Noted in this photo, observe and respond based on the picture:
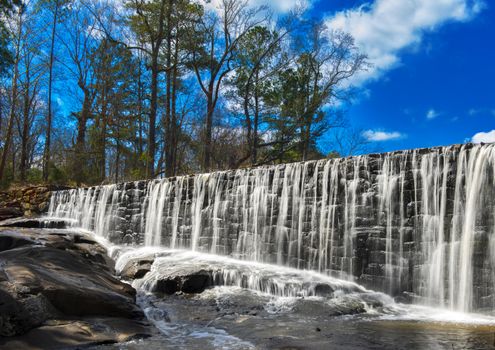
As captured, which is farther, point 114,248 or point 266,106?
point 266,106

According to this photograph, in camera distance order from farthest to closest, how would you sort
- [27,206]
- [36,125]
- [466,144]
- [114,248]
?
[36,125] < [27,206] < [114,248] < [466,144]

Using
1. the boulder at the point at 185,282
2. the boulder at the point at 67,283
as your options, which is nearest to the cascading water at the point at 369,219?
the boulder at the point at 185,282

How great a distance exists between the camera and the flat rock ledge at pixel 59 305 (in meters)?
4.32

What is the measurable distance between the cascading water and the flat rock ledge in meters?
4.47

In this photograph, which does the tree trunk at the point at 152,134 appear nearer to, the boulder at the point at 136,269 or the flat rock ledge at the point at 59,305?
the boulder at the point at 136,269

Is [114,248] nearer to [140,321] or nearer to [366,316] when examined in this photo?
[140,321]

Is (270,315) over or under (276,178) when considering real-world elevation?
under

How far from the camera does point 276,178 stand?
10.7 m

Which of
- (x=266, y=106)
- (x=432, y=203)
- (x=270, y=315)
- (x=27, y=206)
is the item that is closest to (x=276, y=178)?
(x=432, y=203)

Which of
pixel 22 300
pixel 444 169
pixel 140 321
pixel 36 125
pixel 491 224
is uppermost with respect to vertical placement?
pixel 36 125

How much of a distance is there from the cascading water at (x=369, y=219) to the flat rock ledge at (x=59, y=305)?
14.7 feet

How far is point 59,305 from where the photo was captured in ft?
16.4

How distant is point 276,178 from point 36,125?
1178 inches

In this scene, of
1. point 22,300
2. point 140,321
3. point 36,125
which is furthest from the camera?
point 36,125
